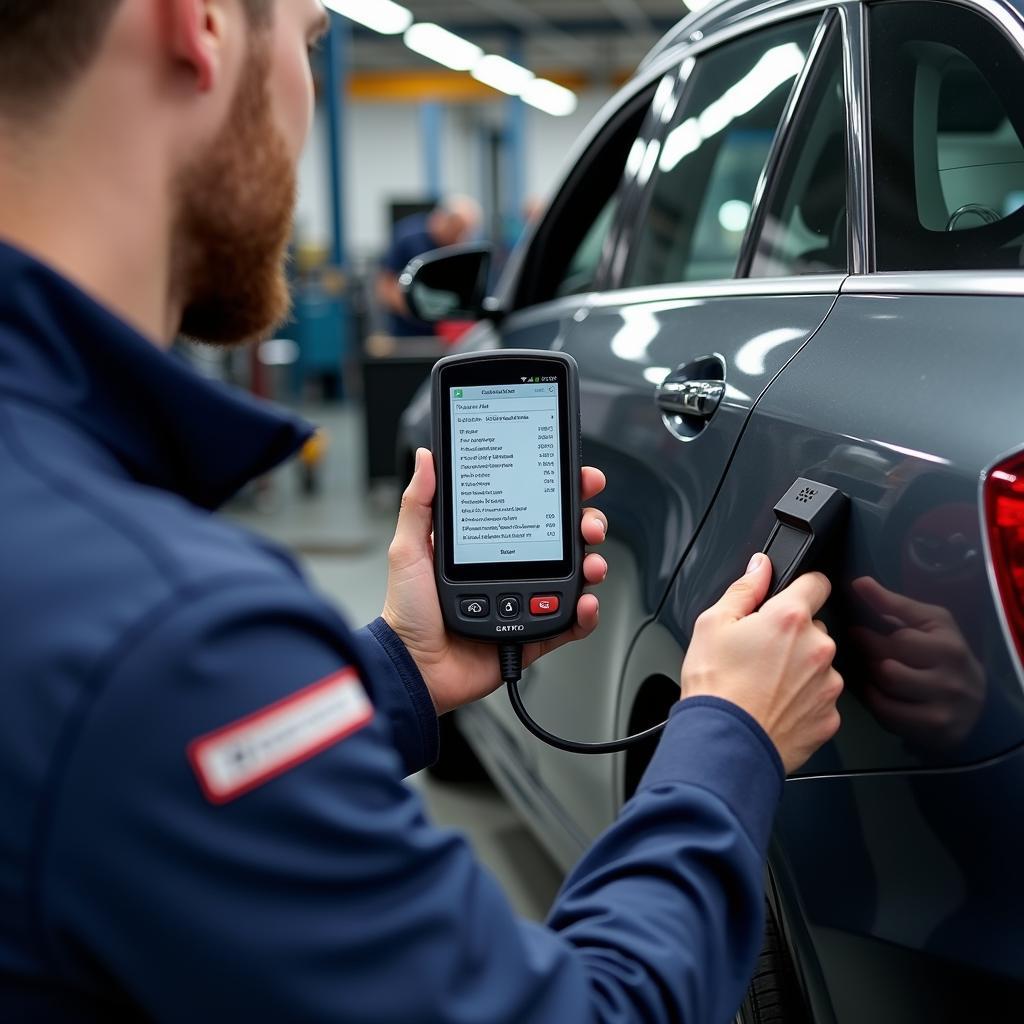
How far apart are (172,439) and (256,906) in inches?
12.3

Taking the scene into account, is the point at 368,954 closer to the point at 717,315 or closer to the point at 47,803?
the point at 47,803

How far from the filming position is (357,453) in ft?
30.1

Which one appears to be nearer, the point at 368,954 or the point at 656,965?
the point at 368,954

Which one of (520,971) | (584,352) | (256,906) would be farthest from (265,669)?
(584,352)

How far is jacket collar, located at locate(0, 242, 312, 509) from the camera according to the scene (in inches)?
29.5

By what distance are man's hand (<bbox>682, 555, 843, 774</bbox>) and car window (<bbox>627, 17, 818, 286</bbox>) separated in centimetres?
85

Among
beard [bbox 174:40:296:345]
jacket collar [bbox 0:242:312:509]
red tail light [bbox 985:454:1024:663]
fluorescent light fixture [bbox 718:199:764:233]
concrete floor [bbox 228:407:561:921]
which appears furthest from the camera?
concrete floor [bbox 228:407:561:921]

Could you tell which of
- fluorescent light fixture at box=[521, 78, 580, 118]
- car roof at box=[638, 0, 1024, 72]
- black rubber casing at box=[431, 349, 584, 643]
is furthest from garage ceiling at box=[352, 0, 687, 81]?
black rubber casing at box=[431, 349, 584, 643]

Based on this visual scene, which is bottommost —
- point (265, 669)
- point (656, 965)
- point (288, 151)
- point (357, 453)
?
point (357, 453)

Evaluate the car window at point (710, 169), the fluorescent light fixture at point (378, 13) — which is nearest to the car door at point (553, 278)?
the car window at point (710, 169)

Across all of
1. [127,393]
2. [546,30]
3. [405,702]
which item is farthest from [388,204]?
[127,393]

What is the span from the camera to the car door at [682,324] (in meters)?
1.46

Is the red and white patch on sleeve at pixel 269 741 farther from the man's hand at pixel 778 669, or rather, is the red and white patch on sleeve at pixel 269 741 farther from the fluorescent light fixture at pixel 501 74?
the fluorescent light fixture at pixel 501 74

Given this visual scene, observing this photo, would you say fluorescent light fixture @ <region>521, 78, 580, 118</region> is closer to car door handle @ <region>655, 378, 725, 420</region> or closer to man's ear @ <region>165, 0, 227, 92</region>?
car door handle @ <region>655, 378, 725, 420</region>
